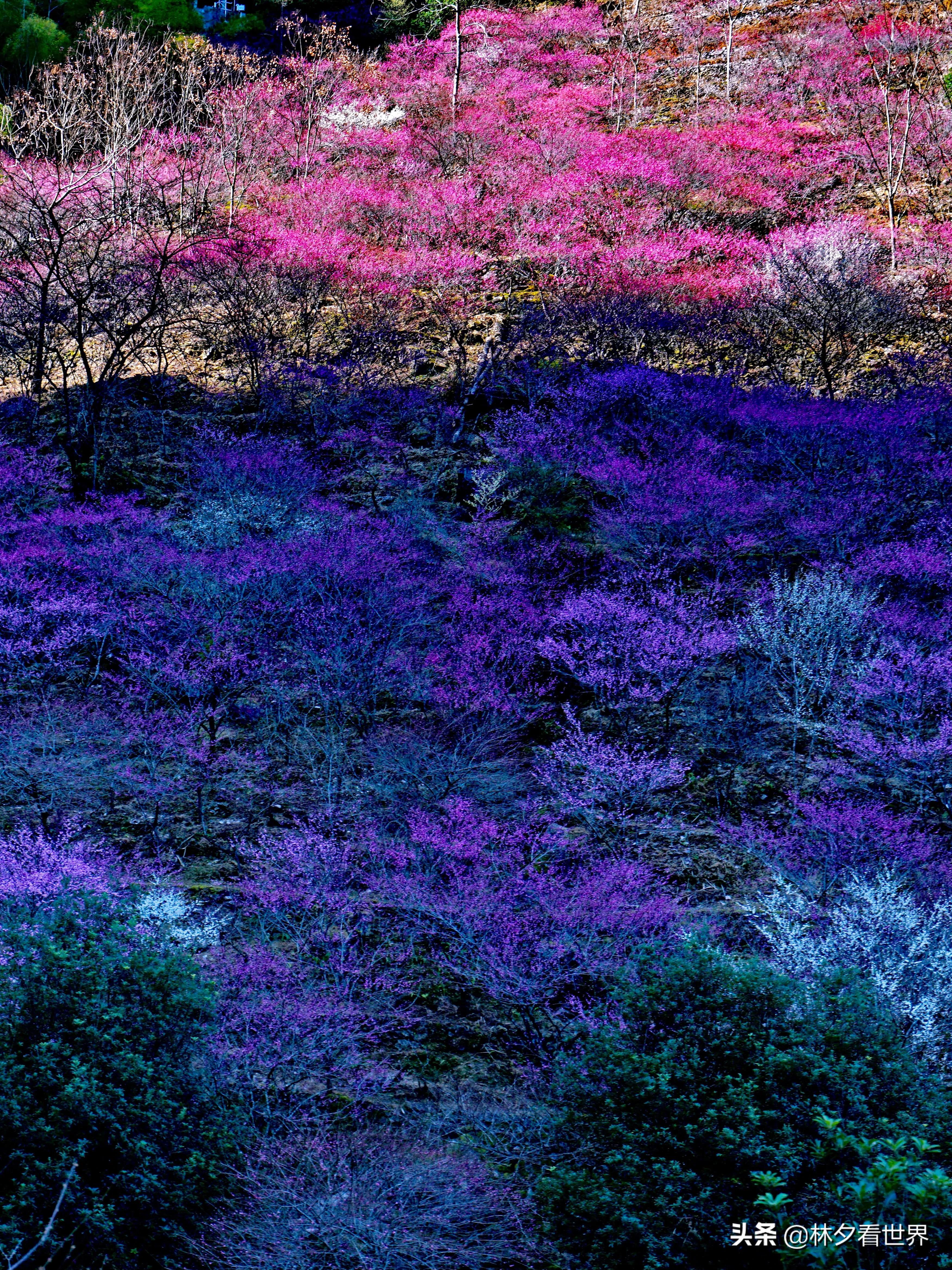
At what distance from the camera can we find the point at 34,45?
30891 mm

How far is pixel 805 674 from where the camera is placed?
12.8m

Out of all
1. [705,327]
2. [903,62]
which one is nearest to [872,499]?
[705,327]

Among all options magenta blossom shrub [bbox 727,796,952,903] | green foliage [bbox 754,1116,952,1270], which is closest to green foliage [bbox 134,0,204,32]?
Result: magenta blossom shrub [bbox 727,796,952,903]

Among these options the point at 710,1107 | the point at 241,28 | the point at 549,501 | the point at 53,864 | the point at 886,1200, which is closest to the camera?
the point at 886,1200

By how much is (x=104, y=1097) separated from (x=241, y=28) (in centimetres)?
4061

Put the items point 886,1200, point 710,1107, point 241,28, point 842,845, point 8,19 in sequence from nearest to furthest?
point 886,1200 < point 710,1107 < point 842,845 < point 8,19 < point 241,28

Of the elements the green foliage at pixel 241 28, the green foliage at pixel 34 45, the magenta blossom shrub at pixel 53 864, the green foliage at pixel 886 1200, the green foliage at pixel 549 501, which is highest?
the green foliage at pixel 241 28

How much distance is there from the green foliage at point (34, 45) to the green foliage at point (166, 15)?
3.21 meters

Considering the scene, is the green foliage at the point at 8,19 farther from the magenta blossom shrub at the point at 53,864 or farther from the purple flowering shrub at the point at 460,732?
the magenta blossom shrub at the point at 53,864

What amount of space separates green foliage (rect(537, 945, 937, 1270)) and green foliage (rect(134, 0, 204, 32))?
37.0 metres

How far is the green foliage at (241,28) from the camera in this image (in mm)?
36719

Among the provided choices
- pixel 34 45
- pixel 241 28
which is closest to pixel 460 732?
pixel 34 45

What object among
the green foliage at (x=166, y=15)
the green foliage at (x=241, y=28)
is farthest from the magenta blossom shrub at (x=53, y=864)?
the green foliage at (x=241, y=28)

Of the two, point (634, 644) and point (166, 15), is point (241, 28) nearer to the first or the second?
point (166, 15)
